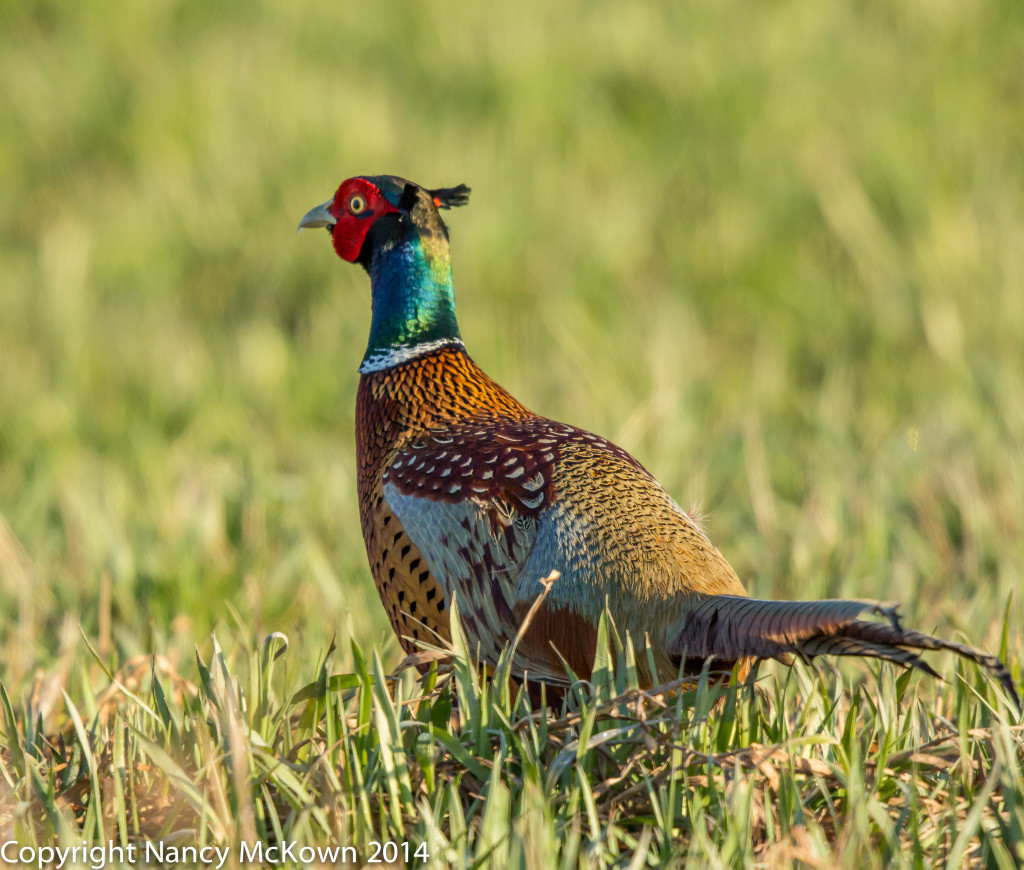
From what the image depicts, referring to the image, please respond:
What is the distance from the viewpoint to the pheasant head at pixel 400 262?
293 cm

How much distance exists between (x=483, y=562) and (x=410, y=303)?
81cm

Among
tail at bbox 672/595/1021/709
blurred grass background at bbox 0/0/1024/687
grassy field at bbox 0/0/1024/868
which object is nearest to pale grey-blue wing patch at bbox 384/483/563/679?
grassy field at bbox 0/0/1024/868

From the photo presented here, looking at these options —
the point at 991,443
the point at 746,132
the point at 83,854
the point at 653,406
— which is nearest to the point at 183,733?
the point at 83,854

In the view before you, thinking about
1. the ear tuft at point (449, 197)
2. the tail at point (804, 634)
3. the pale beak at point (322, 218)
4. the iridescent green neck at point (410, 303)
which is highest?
the ear tuft at point (449, 197)

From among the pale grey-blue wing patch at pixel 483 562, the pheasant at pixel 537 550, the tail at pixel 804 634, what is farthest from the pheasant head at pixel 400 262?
the tail at pixel 804 634

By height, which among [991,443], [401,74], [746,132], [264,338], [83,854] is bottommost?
[83,854]

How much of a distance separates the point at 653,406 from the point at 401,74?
3640 millimetres

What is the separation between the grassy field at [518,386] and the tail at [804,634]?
0.37 ft

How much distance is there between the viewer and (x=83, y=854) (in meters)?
1.71

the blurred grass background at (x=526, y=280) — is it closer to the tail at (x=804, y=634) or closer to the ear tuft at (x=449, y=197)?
the ear tuft at (x=449, y=197)

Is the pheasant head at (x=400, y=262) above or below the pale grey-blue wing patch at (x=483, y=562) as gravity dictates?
above

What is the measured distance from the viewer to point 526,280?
5961mm

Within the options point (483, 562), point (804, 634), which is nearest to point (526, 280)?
point (483, 562)

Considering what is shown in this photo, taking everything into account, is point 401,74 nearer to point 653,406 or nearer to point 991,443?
point 653,406
